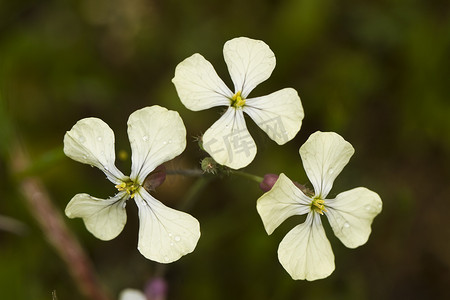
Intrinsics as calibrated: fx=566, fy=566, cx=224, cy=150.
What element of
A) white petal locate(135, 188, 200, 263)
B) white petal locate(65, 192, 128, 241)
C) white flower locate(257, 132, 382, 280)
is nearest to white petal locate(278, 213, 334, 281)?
white flower locate(257, 132, 382, 280)

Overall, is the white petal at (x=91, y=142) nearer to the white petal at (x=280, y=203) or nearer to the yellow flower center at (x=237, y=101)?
the yellow flower center at (x=237, y=101)

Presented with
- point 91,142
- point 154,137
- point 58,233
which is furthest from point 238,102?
point 58,233

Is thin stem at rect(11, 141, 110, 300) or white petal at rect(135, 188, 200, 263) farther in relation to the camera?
thin stem at rect(11, 141, 110, 300)

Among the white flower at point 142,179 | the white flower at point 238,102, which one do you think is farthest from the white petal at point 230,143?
the white flower at point 142,179

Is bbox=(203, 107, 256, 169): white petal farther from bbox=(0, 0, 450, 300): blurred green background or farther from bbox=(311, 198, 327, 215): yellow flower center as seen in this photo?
bbox=(0, 0, 450, 300): blurred green background

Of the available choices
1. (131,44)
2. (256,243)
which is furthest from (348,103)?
(131,44)

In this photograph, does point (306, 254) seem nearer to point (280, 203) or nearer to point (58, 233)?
point (280, 203)
